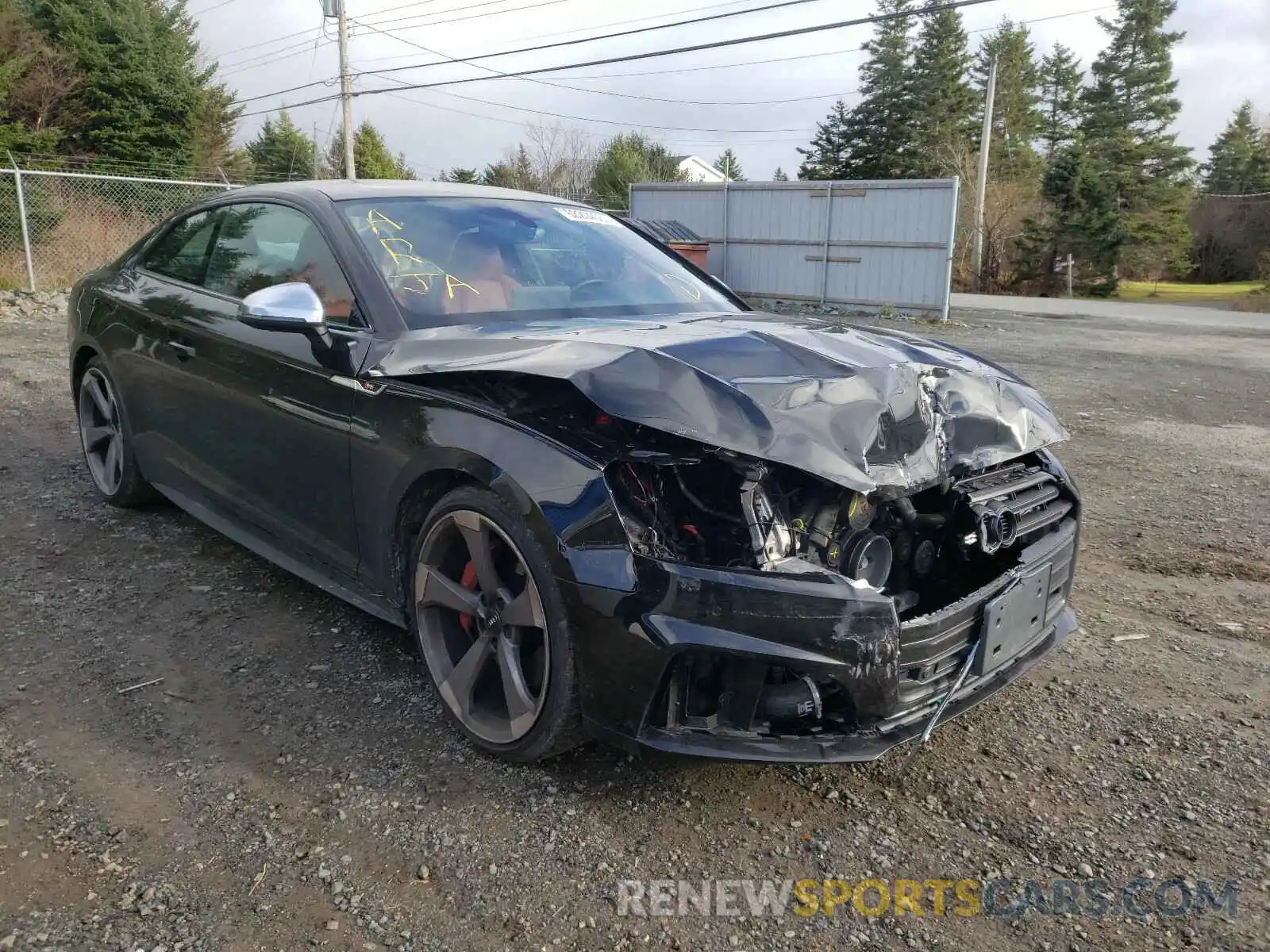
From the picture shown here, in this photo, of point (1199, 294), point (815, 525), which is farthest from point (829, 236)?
point (1199, 294)

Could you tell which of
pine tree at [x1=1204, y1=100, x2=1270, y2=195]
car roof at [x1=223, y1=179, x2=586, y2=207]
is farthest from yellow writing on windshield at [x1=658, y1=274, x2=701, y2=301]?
pine tree at [x1=1204, y1=100, x2=1270, y2=195]

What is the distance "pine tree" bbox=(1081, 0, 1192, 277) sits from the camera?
34.8 meters

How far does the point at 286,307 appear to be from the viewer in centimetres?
284

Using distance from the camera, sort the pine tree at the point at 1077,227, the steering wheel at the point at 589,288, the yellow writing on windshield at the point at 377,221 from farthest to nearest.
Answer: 1. the pine tree at the point at 1077,227
2. the steering wheel at the point at 589,288
3. the yellow writing on windshield at the point at 377,221

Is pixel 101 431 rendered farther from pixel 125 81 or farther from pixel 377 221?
Result: pixel 125 81

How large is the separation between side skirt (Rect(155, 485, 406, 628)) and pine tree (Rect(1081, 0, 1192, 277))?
120 ft

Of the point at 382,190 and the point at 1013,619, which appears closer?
the point at 1013,619

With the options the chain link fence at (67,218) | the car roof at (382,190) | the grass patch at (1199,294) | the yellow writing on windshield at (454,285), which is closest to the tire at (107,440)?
the car roof at (382,190)

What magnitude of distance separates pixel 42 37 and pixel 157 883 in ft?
93.7

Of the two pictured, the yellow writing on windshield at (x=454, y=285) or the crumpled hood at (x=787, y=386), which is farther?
the yellow writing on windshield at (x=454, y=285)

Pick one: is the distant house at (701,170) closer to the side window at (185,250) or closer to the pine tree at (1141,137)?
the pine tree at (1141,137)

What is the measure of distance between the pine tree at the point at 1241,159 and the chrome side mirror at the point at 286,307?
168 ft

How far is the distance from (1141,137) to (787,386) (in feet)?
148

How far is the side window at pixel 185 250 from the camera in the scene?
3943 millimetres
